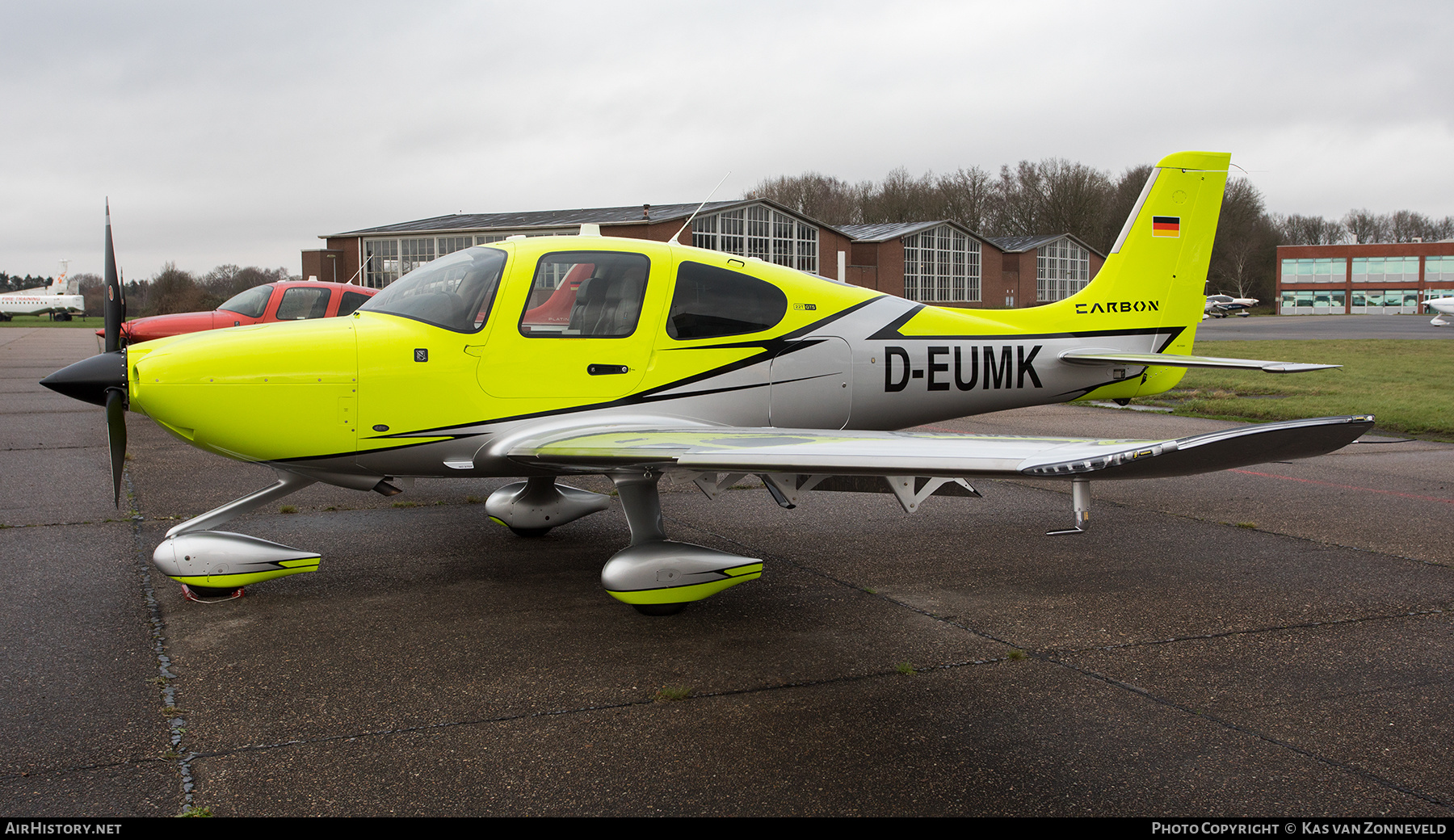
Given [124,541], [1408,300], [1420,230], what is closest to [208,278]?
[124,541]

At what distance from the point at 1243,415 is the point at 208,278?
265 feet

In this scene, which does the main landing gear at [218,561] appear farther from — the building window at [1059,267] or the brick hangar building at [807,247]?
the building window at [1059,267]

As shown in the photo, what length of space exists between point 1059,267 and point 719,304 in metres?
76.1

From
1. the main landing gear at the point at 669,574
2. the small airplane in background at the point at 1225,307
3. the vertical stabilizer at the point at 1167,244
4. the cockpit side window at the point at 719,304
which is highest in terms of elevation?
the small airplane in background at the point at 1225,307

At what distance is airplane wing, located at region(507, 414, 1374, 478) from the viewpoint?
136 inches

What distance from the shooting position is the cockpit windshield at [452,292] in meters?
5.64

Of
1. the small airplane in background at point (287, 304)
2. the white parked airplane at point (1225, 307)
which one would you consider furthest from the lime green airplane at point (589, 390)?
the white parked airplane at point (1225, 307)

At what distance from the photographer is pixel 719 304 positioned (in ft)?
20.3

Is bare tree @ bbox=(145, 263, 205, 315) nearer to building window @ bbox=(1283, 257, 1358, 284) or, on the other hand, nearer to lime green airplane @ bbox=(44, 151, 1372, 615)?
lime green airplane @ bbox=(44, 151, 1372, 615)

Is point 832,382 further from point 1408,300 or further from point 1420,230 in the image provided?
point 1420,230

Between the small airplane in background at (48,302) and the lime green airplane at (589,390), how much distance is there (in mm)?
96177

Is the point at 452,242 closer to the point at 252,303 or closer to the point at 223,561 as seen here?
the point at 252,303

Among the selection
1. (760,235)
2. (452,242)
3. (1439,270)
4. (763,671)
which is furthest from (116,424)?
(1439,270)
